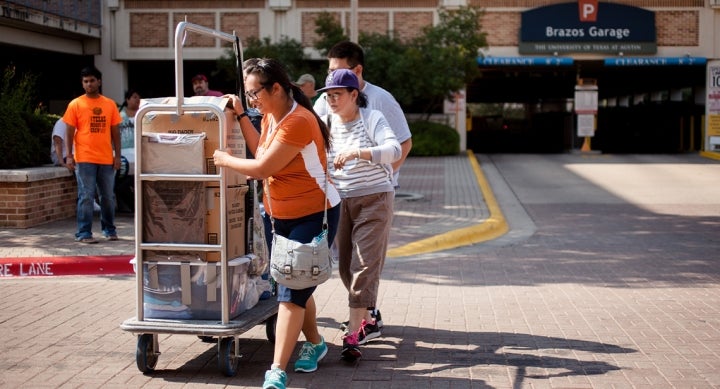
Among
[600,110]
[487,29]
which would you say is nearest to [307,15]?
[487,29]

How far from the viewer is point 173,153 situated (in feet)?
17.6

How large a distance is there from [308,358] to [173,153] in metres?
1.45

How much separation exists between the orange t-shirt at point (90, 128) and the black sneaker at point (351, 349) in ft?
18.8

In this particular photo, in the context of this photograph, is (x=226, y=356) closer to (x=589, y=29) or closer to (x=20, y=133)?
(x=20, y=133)

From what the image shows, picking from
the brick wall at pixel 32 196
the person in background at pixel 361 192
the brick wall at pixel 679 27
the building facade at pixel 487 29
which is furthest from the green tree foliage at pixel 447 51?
the person in background at pixel 361 192

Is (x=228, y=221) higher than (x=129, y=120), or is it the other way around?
(x=129, y=120)

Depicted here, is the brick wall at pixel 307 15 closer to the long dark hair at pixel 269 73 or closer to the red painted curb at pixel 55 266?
the red painted curb at pixel 55 266

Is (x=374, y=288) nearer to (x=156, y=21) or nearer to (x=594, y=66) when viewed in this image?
(x=156, y=21)

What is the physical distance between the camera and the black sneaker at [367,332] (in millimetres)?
6098

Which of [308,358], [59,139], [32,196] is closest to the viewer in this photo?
[308,358]

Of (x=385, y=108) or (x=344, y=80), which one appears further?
(x=385, y=108)

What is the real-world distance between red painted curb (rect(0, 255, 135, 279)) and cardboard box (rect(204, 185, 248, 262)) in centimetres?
385

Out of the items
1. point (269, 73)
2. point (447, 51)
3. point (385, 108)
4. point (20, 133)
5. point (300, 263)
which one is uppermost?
point (447, 51)

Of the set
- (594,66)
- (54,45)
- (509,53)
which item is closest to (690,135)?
(594,66)
